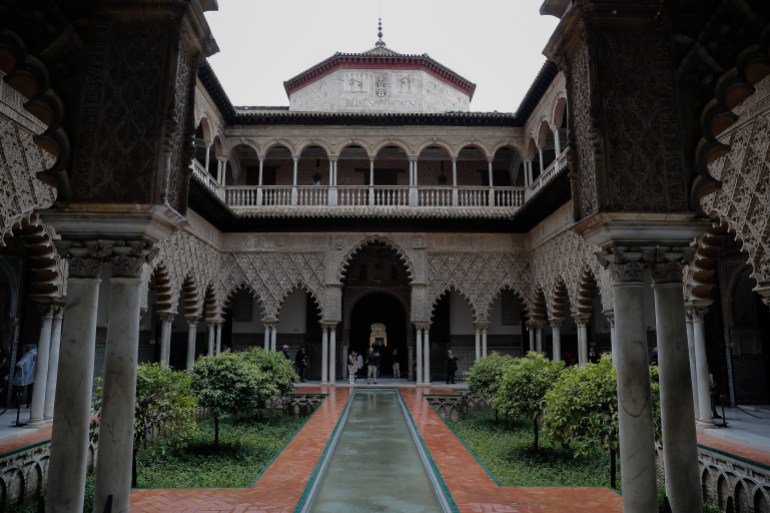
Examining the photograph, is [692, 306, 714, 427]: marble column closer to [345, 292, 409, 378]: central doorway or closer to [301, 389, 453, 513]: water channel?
[301, 389, 453, 513]: water channel

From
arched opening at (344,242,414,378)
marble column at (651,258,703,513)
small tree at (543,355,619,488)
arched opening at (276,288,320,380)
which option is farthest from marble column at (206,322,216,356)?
marble column at (651,258,703,513)

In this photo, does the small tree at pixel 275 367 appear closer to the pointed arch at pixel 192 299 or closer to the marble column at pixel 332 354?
the pointed arch at pixel 192 299

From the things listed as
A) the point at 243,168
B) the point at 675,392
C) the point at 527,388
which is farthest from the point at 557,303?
the point at 243,168

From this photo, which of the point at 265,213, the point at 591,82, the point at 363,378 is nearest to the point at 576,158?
the point at 591,82

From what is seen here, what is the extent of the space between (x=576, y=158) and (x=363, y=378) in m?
17.3

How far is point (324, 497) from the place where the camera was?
5.81 metres

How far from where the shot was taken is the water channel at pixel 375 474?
5.51 m

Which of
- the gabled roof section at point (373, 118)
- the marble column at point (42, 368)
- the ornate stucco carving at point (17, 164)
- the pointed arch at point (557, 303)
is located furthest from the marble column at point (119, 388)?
the gabled roof section at point (373, 118)

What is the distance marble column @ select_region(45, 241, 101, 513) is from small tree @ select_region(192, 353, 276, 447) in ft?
16.2

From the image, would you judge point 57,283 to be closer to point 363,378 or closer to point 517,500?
point 517,500

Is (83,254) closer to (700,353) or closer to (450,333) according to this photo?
(700,353)

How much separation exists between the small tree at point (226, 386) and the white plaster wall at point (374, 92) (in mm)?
12979

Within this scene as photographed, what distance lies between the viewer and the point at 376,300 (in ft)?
73.2

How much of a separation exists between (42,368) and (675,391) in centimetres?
1002
